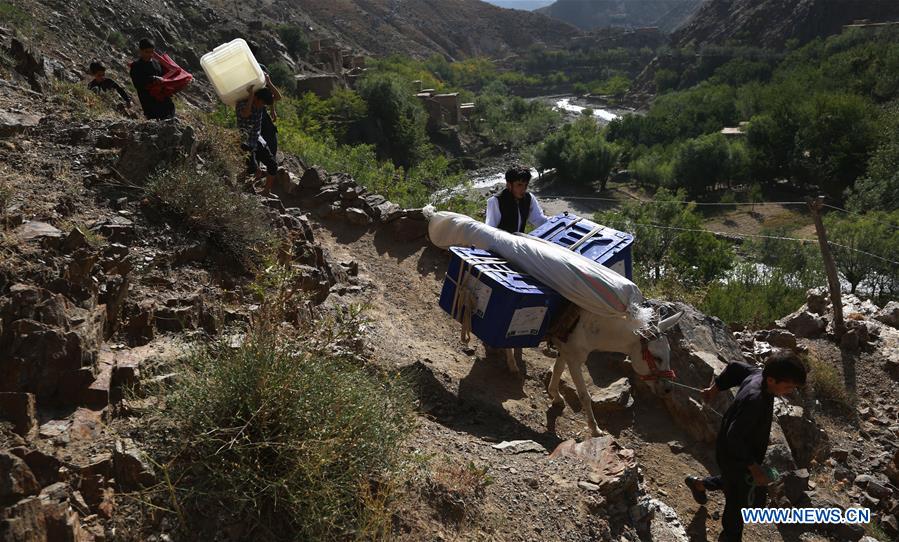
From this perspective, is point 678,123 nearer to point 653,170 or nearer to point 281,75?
point 653,170

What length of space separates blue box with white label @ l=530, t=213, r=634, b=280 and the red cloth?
14.6ft

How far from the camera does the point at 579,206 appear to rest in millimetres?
45375

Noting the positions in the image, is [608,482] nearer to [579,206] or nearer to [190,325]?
[190,325]

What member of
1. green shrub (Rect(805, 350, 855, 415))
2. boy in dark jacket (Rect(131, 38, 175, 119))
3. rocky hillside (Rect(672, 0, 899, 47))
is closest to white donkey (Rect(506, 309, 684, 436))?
green shrub (Rect(805, 350, 855, 415))

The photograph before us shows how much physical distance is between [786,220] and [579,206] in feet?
Answer: 45.5

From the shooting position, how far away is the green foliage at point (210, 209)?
16.7ft

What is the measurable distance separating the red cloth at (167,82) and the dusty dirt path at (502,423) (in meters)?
2.58

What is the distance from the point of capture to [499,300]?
4648mm

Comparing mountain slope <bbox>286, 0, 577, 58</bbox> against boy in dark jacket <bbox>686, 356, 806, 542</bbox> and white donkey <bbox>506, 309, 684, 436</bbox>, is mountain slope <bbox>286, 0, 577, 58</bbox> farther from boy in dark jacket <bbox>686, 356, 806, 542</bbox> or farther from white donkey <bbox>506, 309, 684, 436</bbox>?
boy in dark jacket <bbox>686, 356, 806, 542</bbox>

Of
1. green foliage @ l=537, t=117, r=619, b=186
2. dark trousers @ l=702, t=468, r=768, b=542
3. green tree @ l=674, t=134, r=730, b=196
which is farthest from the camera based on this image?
green foliage @ l=537, t=117, r=619, b=186

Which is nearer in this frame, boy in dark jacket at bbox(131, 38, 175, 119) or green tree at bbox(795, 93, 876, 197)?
boy in dark jacket at bbox(131, 38, 175, 119)

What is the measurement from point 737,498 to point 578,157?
4654cm

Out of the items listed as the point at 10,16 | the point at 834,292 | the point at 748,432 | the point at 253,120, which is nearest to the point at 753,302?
the point at 834,292

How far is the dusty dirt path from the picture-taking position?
3705mm
